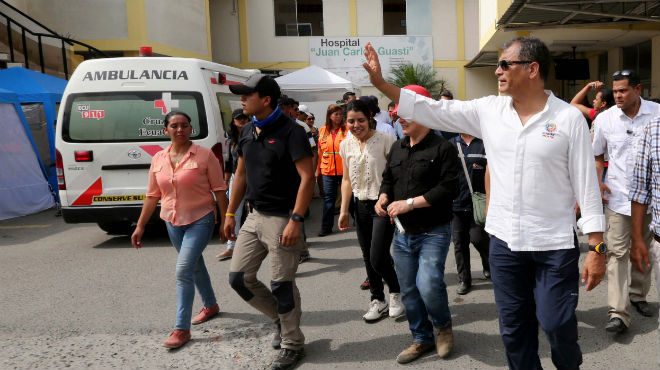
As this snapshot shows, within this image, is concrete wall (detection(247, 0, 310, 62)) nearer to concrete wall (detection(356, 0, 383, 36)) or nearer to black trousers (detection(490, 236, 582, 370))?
concrete wall (detection(356, 0, 383, 36))

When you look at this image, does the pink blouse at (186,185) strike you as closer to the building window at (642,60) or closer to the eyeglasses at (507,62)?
the eyeglasses at (507,62)

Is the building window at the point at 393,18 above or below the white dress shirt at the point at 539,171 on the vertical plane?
above

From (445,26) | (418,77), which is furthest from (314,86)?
(445,26)

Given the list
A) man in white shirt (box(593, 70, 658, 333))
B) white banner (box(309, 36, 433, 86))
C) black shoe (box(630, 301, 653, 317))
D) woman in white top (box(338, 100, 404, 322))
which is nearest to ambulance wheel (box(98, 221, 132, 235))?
woman in white top (box(338, 100, 404, 322))

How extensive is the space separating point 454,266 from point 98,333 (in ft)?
11.8

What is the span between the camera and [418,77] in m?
22.7

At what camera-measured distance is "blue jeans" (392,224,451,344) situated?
11.7 ft

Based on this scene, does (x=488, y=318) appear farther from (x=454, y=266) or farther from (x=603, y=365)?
(x=454, y=266)

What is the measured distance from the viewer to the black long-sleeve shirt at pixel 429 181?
359 centimetres

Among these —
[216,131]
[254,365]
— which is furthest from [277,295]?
[216,131]

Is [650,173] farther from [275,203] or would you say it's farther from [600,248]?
[275,203]

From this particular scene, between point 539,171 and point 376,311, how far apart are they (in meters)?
2.26

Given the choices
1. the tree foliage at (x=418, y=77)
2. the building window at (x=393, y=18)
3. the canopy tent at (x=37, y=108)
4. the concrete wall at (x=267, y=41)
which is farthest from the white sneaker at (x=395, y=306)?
the building window at (x=393, y=18)

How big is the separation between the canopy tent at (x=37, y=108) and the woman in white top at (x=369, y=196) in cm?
835
